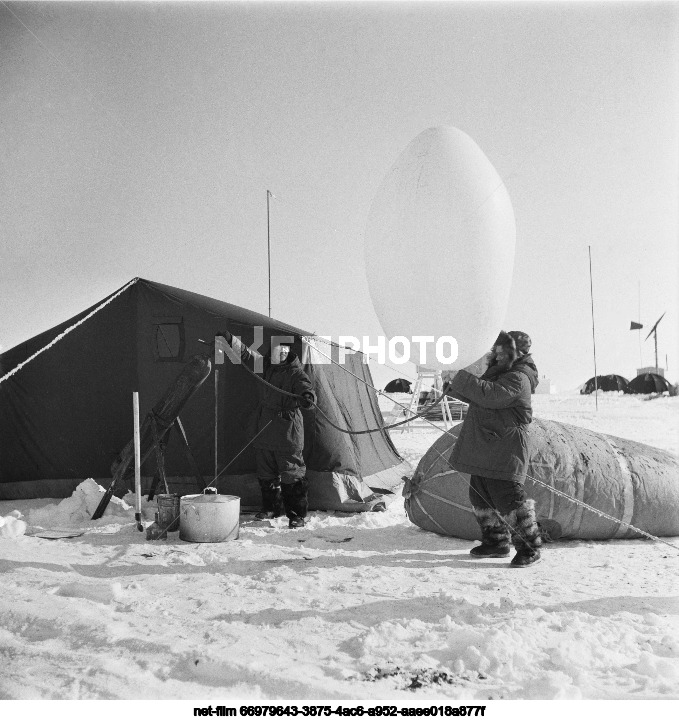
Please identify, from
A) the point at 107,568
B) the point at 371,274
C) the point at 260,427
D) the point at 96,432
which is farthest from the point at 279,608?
the point at 96,432

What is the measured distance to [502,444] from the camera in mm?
4094

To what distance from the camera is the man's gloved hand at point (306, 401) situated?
18.1ft

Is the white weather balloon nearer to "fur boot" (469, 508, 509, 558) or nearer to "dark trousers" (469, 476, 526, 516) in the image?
"dark trousers" (469, 476, 526, 516)

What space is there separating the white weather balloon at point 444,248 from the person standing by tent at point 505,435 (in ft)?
0.94

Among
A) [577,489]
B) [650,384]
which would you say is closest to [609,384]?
[650,384]

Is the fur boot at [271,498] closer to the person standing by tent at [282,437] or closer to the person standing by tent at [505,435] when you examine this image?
the person standing by tent at [282,437]

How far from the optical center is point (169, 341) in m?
6.36

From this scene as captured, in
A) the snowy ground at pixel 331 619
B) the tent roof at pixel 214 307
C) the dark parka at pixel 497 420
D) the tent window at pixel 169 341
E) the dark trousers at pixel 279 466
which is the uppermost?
the tent roof at pixel 214 307

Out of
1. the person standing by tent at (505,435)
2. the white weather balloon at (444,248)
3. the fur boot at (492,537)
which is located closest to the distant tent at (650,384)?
the fur boot at (492,537)

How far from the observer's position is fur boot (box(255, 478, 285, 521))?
566cm

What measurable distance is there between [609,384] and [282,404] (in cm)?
2964

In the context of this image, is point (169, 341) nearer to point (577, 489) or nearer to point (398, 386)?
point (577, 489)

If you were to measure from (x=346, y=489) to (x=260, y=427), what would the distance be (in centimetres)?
107

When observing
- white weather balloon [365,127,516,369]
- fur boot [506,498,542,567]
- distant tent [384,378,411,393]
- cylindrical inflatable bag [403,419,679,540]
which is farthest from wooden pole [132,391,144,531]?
distant tent [384,378,411,393]
